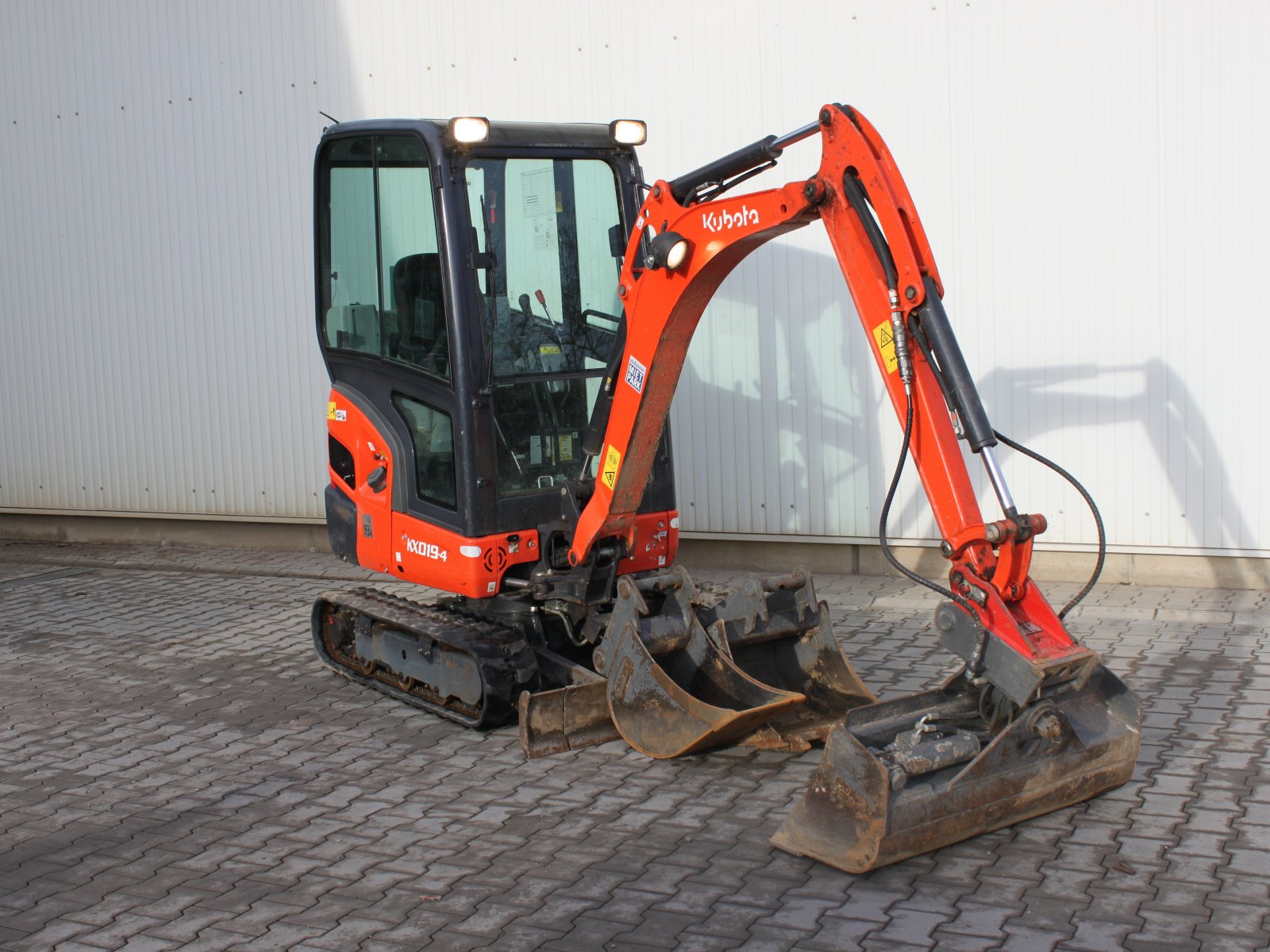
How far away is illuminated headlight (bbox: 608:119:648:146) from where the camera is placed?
22.1ft

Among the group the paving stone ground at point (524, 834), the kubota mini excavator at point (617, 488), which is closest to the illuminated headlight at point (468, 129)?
the kubota mini excavator at point (617, 488)

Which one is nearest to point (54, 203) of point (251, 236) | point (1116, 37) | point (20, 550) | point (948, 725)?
point (251, 236)

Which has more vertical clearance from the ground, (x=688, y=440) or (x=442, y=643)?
(x=688, y=440)

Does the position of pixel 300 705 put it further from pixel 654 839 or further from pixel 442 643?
pixel 654 839

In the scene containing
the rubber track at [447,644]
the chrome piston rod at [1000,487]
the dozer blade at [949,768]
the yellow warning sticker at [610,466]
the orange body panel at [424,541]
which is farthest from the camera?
the orange body panel at [424,541]

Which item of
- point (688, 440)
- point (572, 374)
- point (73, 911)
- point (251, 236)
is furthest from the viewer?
point (251, 236)

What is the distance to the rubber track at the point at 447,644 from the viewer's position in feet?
21.0

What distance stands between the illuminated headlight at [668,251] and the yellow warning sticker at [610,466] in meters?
0.86

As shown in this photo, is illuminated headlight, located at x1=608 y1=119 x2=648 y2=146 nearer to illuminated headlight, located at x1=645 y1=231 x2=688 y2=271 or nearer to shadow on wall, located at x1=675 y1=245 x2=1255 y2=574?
illuminated headlight, located at x1=645 y1=231 x2=688 y2=271

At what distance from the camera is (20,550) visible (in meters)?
12.5

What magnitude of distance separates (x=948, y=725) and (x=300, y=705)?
3.54m

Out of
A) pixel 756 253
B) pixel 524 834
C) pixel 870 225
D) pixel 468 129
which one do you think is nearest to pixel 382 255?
pixel 468 129

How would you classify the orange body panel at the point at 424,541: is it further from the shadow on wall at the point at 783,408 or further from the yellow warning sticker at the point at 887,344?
the shadow on wall at the point at 783,408

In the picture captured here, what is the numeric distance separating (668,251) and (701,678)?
184cm
